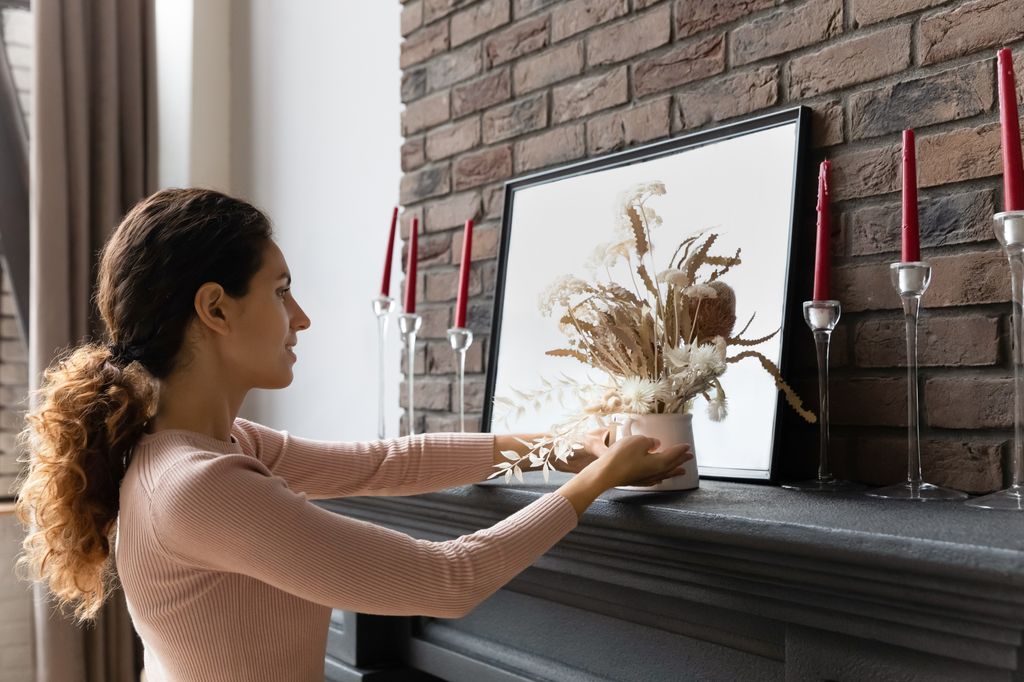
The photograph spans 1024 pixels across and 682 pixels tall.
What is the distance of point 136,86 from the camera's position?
3248 millimetres

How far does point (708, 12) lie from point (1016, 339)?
0.80 meters

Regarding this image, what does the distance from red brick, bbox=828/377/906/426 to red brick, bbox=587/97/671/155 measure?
1.83 feet

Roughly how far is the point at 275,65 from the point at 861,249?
2.19 meters

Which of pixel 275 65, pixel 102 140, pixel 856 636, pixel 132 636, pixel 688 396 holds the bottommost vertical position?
pixel 132 636

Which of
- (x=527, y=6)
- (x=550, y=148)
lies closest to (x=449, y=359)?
(x=550, y=148)

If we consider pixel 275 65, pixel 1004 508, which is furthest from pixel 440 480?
pixel 275 65

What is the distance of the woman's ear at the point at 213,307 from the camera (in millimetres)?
1331

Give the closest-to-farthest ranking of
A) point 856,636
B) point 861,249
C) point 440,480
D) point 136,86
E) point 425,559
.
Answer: point 856,636 → point 425,559 → point 861,249 → point 440,480 → point 136,86

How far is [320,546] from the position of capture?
1.15 m

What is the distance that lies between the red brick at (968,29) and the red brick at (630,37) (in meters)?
0.49

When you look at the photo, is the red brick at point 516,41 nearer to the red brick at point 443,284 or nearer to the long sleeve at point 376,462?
the red brick at point 443,284

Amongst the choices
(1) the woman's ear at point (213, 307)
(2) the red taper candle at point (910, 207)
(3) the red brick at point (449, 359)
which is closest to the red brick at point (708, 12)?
(2) the red taper candle at point (910, 207)

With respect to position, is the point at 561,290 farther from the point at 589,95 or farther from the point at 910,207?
the point at 589,95

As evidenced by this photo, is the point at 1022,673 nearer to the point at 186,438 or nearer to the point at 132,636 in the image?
the point at 186,438
